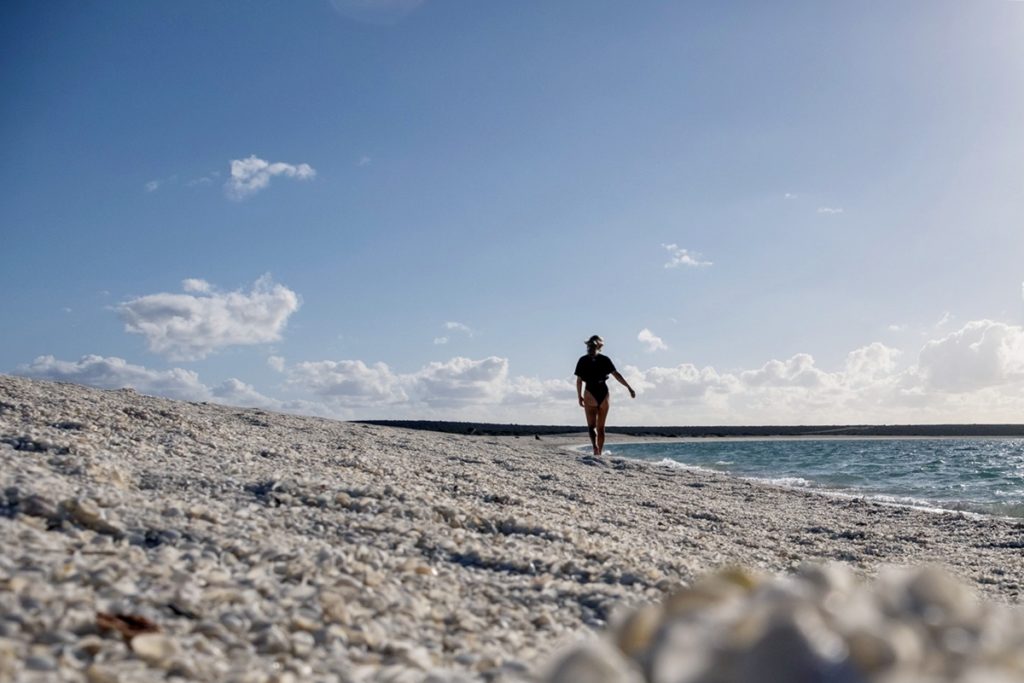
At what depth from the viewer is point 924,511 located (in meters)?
8.90

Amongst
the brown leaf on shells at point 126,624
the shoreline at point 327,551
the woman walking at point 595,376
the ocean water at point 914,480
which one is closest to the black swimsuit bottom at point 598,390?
the woman walking at point 595,376

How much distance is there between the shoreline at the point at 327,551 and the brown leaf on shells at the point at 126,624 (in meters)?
0.03

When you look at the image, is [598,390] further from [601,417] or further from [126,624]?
[126,624]

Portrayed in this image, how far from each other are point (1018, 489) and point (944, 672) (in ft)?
44.2

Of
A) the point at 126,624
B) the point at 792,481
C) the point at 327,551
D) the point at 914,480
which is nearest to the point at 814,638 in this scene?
the point at 126,624

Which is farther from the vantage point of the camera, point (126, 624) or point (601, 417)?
point (601, 417)

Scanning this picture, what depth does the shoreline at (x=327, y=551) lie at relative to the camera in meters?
2.02

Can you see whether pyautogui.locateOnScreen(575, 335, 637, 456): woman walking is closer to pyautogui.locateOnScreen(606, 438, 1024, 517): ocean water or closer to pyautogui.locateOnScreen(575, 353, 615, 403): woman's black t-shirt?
pyautogui.locateOnScreen(575, 353, 615, 403): woman's black t-shirt

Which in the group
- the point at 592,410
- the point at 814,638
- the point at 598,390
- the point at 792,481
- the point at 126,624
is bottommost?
the point at 792,481

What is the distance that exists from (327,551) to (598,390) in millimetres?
8974

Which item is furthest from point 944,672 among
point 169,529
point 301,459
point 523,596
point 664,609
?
point 301,459

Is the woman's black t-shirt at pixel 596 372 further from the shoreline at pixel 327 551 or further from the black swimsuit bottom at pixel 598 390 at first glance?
the shoreline at pixel 327 551

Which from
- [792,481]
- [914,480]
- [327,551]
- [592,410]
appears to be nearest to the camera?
[327,551]

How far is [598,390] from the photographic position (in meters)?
11.5
